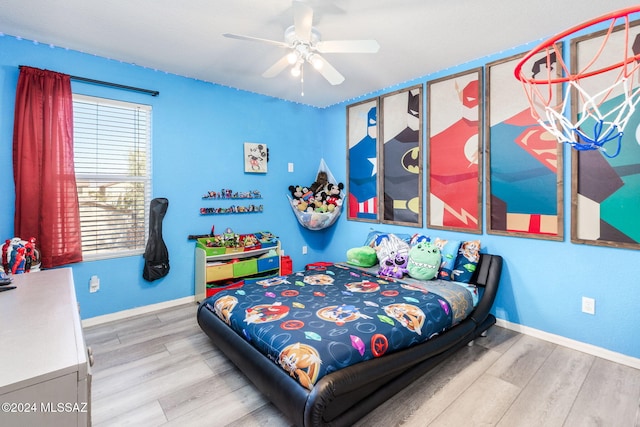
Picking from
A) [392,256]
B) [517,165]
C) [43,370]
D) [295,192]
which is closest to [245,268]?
[295,192]

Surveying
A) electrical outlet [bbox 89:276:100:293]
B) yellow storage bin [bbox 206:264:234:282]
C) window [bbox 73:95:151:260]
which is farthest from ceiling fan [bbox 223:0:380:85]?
electrical outlet [bbox 89:276:100:293]

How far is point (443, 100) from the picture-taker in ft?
10.5

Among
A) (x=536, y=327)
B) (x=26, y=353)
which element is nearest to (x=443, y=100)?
(x=536, y=327)

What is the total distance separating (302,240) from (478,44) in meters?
3.09

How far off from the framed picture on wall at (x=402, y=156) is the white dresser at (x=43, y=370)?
3121mm

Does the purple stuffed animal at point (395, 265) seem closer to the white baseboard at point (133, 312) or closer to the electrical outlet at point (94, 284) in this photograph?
the white baseboard at point (133, 312)

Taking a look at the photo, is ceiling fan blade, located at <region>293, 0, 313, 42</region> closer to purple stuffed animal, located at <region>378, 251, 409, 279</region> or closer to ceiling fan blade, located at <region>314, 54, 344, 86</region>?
ceiling fan blade, located at <region>314, 54, 344, 86</region>

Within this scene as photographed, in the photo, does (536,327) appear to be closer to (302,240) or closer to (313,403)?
(313,403)

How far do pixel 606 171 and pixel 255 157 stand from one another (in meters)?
3.40

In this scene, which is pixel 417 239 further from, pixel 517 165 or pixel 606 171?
pixel 606 171

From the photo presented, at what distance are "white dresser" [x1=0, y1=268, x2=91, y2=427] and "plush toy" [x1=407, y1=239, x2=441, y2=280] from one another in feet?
8.04

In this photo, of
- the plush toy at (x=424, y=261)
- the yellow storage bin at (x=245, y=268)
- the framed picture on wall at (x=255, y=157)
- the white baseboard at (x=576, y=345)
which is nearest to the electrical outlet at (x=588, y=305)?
the white baseboard at (x=576, y=345)

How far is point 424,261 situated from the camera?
2.82 meters

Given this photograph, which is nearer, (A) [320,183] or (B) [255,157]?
(B) [255,157]
